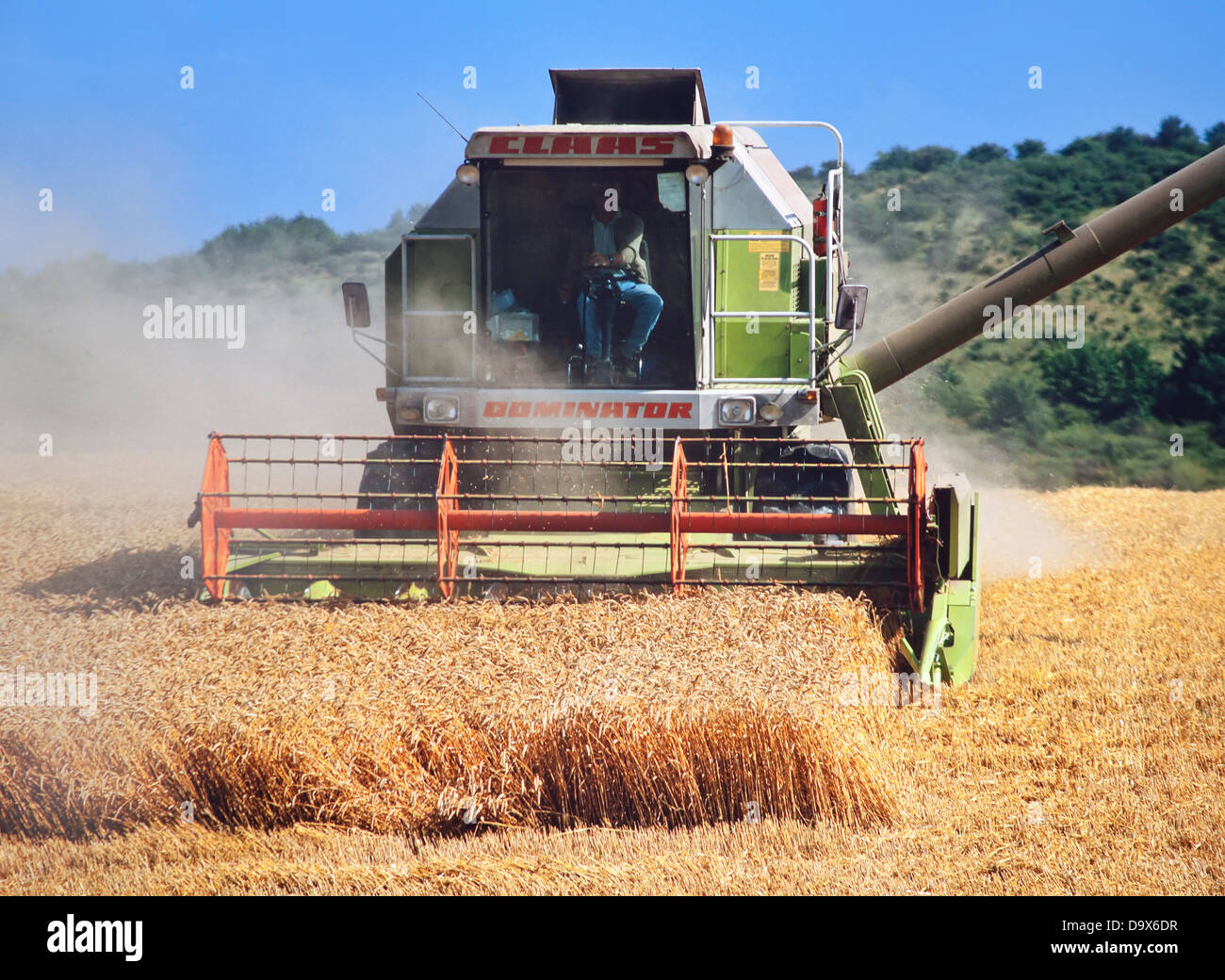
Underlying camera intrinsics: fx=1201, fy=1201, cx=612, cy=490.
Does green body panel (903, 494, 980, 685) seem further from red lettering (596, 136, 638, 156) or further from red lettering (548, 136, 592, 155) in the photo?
red lettering (548, 136, 592, 155)

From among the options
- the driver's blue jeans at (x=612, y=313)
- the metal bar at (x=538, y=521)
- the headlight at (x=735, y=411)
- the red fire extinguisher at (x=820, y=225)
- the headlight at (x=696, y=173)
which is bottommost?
the metal bar at (x=538, y=521)

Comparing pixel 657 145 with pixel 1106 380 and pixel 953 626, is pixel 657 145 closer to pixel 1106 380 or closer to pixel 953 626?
pixel 953 626

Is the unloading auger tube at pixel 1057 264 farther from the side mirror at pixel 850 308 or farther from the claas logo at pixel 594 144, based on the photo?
the claas logo at pixel 594 144

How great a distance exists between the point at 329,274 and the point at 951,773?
3521 centimetres

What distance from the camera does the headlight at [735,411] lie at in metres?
6.33

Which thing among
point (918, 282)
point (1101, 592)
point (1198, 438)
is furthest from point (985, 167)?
point (1101, 592)

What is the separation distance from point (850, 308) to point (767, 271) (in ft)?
1.78

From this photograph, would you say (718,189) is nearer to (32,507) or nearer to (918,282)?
(32,507)

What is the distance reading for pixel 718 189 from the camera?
6730 mm

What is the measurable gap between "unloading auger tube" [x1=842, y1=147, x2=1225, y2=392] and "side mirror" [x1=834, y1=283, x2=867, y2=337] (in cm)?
139

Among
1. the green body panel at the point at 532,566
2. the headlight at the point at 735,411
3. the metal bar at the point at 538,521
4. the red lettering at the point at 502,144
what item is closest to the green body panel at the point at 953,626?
the green body panel at the point at 532,566

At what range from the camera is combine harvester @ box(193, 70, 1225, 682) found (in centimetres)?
534

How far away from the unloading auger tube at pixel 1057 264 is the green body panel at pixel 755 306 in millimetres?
1327

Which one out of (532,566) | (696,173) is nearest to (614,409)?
(532,566)
